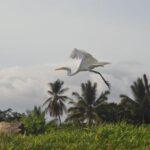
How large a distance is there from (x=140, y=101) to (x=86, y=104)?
5.86m

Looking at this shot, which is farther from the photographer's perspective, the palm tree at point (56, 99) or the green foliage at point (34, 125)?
the palm tree at point (56, 99)

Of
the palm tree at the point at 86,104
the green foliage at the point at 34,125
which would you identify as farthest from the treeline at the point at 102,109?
the green foliage at the point at 34,125

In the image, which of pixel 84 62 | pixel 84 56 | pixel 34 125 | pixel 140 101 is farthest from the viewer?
pixel 140 101

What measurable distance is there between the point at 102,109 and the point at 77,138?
3094 cm

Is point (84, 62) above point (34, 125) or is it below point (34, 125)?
above

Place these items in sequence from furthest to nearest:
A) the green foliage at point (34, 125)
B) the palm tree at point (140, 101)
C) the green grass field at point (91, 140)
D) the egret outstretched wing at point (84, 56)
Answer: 1. the palm tree at point (140, 101)
2. the green foliage at point (34, 125)
3. the egret outstretched wing at point (84, 56)
4. the green grass field at point (91, 140)

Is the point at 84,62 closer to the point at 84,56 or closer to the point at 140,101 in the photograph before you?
the point at 84,56

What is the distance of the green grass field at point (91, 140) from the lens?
630 inches

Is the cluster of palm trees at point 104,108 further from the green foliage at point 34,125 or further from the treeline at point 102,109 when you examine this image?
the green foliage at point 34,125

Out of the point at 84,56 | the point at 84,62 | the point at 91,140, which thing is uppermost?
the point at 84,56

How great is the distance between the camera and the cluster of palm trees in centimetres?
4428

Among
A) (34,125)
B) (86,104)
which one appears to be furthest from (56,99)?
(34,125)

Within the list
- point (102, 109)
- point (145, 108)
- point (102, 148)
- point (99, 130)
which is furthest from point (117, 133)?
point (102, 109)

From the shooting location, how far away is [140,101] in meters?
45.0
